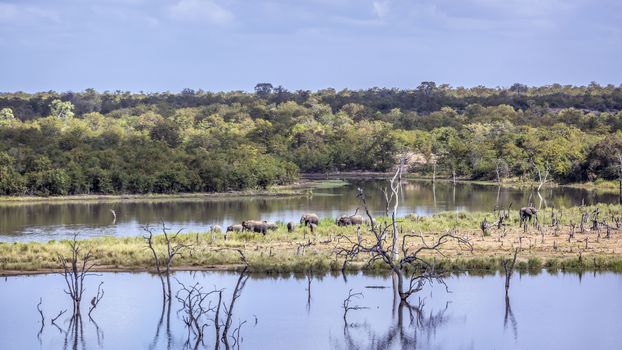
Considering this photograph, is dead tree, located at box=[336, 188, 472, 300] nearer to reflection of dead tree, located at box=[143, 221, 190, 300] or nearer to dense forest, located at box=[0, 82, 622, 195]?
reflection of dead tree, located at box=[143, 221, 190, 300]

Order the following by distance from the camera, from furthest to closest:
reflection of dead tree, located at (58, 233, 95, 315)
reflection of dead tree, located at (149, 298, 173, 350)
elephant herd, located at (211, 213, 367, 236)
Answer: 1. elephant herd, located at (211, 213, 367, 236)
2. reflection of dead tree, located at (58, 233, 95, 315)
3. reflection of dead tree, located at (149, 298, 173, 350)

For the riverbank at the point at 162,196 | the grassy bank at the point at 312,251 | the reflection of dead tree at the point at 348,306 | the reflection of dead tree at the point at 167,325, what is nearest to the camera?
the reflection of dead tree at the point at 167,325

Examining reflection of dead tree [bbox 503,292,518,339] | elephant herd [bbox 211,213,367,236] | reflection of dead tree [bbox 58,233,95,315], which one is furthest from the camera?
elephant herd [bbox 211,213,367,236]

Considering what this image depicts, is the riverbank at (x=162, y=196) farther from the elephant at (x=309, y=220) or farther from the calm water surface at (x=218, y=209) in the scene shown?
the elephant at (x=309, y=220)

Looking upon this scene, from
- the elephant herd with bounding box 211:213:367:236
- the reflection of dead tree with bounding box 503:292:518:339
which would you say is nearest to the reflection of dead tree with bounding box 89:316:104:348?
the reflection of dead tree with bounding box 503:292:518:339

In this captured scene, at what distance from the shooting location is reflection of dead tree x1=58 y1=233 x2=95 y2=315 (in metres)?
29.3

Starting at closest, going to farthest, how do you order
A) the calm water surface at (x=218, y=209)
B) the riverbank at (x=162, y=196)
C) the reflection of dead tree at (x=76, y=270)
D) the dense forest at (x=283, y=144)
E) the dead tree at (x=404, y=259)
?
the reflection of dead tree at (x=76, y=270), the dead tree at (x=404, y=259), the calm water surface at (x=218, y=209), the riverbank at (x=162, y=196), the dense forest at (x=283, y=144)

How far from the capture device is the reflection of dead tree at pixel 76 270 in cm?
2931

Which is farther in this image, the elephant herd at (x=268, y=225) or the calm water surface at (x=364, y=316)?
the elephant herd at (x=268, y=225)

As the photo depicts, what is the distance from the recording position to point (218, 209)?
6919 cm

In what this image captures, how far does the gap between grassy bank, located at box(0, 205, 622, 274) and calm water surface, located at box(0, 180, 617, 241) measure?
8.68 m

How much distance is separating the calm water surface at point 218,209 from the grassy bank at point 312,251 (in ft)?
28.5

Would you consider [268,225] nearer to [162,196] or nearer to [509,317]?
[509,317]

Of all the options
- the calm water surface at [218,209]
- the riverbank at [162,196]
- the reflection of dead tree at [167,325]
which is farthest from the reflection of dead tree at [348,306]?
the riverbank at [162,196]
